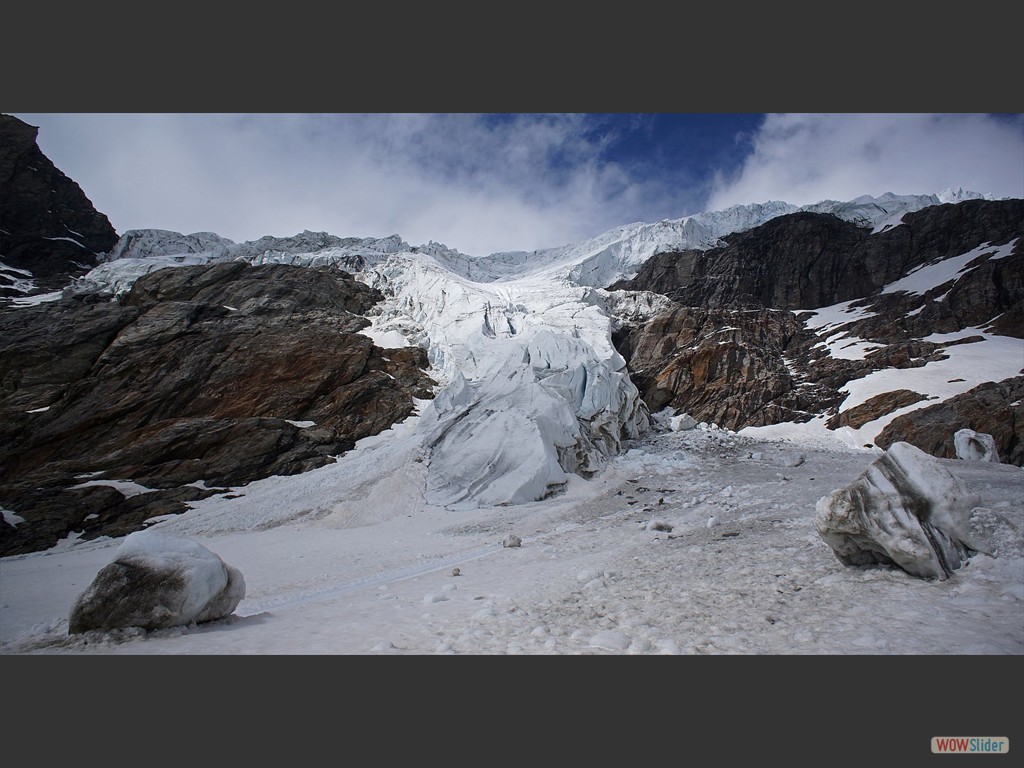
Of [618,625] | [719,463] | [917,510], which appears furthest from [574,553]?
[719,463]

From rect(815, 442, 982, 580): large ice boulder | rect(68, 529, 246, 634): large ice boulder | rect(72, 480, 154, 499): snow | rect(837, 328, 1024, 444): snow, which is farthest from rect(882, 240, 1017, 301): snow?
rect(72, 480, 154, 499): snow

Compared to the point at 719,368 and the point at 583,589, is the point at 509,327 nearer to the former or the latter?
the point at 719,368

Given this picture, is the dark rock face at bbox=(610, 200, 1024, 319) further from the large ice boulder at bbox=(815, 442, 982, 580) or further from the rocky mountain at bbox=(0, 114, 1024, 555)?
the large ice boulder at bbox=(815, 442, 982, 580)

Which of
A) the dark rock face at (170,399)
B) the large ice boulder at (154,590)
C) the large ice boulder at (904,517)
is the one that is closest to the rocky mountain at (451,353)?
the dark rock face at (170,399)

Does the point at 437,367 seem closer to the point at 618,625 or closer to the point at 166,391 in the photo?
the point at 166,391

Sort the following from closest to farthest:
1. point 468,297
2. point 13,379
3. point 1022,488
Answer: point 1022,488 < point 13,379 < point 468,297
